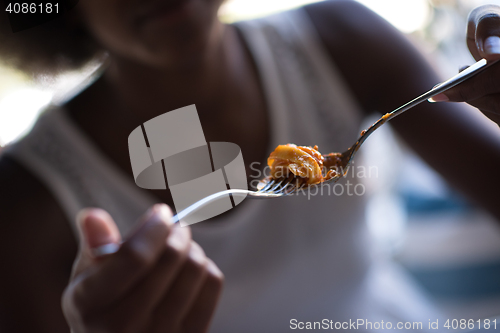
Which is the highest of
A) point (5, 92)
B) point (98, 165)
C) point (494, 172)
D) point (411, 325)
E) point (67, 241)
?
point (5, 92)

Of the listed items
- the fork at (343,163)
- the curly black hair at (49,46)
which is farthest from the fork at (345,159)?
the curly black hair at (49,46)

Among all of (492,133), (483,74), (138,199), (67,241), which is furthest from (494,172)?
(67,241)

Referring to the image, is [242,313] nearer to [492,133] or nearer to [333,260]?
[333,260]

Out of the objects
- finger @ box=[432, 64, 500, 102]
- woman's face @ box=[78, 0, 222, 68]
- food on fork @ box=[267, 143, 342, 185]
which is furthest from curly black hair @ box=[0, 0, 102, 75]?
finger @ box=[432, 64, 500, 102]

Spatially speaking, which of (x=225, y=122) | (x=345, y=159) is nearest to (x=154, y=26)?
(x=225, y=122)

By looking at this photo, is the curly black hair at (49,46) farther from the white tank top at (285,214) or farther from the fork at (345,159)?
the fork at (345,159)

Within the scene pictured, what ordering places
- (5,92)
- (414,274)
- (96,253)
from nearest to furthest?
(96,253) → (5,92) → (414,274)
